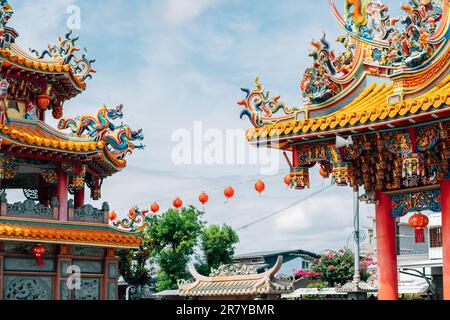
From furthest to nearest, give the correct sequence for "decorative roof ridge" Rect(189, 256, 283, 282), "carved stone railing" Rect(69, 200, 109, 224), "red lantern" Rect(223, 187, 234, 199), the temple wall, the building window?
the building window
"red lantern" Rect(223, 187, 234, 199)
"decorative roof ridge" Rect(189, 256, 283, 282)
"carved stone railing" Rect(69, 200, 109, 224)
the temple wall

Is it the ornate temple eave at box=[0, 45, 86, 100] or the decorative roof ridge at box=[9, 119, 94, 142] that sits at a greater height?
the ornate temple eave at box=[0, 45, 86, 100]

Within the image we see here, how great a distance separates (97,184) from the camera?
2230 centimetres

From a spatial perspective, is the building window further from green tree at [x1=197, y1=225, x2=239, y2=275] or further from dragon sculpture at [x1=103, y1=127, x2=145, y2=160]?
dragon sculpture at [x1=103, y1=127, x2=145, y2=160]

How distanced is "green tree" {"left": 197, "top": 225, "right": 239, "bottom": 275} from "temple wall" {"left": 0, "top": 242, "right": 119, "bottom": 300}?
21.4m

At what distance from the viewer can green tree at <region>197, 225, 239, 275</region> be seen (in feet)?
137

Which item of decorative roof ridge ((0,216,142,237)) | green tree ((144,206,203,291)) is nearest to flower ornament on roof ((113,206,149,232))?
decorative roof ridge ((0,216,142,237))

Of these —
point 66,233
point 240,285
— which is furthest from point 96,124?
point 240,285

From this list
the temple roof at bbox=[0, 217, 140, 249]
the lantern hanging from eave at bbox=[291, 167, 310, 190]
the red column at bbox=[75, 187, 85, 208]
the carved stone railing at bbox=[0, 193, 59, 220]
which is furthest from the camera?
the red column at bbox=[75, 187, 85, 208]

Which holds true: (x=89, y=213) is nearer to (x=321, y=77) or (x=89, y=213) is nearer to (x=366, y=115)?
(x=321, y=77)

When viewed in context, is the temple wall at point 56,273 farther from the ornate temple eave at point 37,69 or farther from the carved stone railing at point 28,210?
the ornate temple eave at point 37,69

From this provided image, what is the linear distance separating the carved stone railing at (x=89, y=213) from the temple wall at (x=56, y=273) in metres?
0.86

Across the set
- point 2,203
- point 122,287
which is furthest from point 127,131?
point 122,287

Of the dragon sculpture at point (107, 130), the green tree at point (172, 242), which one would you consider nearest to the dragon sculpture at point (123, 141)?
the dragon sculpture at point (107, 130)
